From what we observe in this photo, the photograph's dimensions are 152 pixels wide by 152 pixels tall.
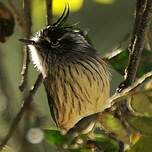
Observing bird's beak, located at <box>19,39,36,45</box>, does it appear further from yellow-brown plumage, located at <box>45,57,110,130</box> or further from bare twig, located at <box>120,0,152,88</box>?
bare twig, located at <box>120,0,152,88</box>

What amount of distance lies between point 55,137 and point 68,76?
1853 mm

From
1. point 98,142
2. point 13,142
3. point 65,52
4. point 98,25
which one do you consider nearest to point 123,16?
point 98,25

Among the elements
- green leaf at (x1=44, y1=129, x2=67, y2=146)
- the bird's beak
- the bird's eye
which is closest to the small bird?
the bird's eye

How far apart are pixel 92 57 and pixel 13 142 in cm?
68

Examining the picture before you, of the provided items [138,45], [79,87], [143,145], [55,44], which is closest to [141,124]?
[143,145]

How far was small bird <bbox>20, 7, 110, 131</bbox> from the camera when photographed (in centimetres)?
337

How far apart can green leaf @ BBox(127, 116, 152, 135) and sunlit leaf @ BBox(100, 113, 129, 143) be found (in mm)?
28

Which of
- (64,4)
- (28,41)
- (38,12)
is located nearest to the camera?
(64,4)

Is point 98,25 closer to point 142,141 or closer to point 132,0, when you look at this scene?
point 132,0

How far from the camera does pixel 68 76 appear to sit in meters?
3.39

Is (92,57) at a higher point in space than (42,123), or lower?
higher

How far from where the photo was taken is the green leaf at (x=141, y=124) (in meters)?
1.27

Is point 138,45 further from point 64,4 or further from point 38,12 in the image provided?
point 38,12

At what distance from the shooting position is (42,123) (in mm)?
3383
